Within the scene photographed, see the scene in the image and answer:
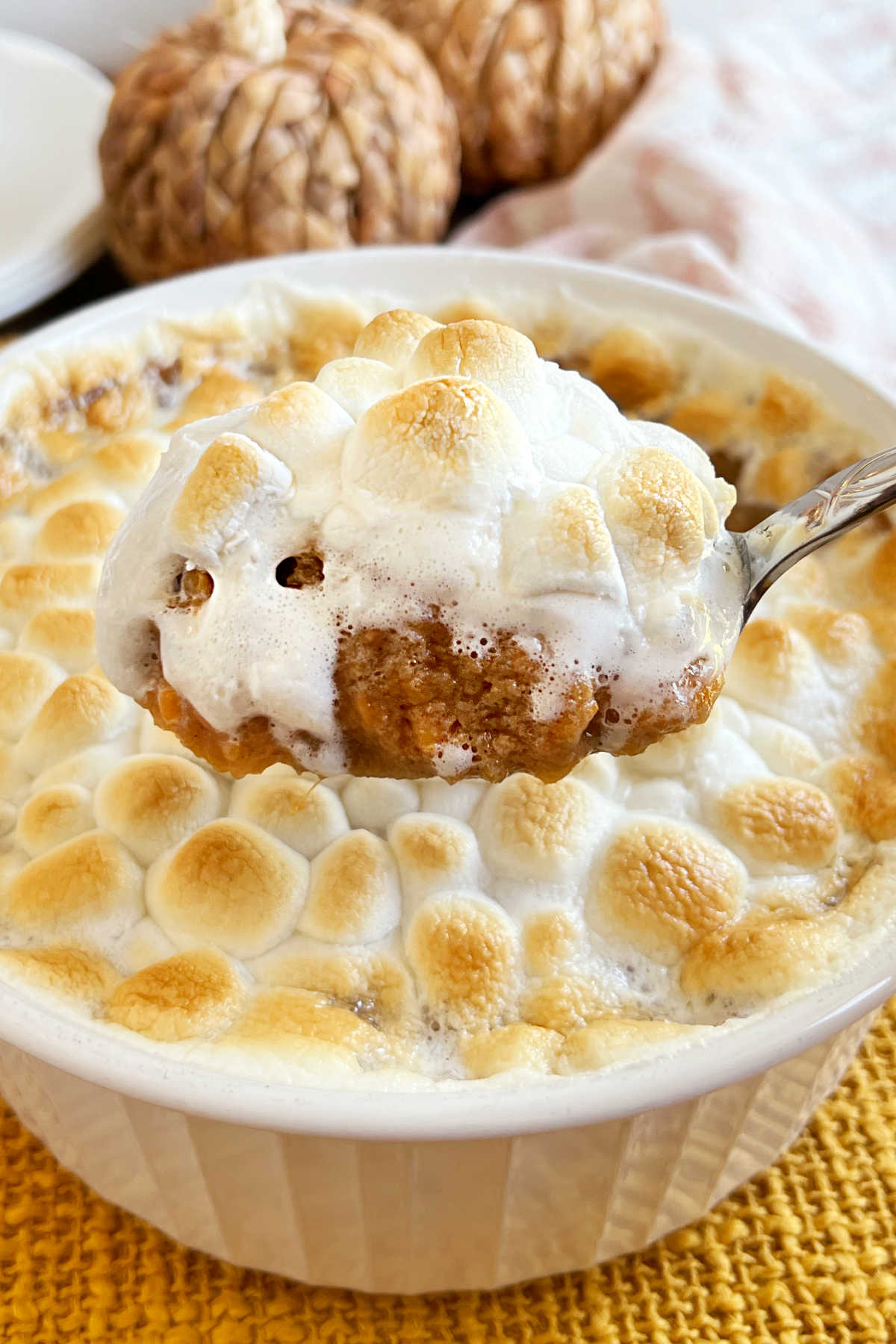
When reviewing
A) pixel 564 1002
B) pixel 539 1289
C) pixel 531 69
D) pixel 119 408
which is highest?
pixel 531 69

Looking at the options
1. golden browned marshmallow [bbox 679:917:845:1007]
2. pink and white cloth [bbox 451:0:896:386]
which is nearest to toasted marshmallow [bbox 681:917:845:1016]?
golden browned marshmallow [bbox 679:917:845:1007]

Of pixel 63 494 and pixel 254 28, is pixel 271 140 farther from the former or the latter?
pixel 63 494

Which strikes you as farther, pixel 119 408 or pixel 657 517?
pixel 119 408

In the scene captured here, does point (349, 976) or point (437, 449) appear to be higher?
point (437, 449)

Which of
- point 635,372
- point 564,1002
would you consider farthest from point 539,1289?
point 635,372

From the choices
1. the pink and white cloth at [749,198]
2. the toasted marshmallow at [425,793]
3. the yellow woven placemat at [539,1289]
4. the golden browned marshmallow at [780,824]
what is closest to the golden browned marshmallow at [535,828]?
the toasted marshmallow at [425,793]

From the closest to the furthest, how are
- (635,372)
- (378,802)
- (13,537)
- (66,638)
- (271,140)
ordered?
(378,802) < (66,638) < (13,537) < (635,372) < (271,140)

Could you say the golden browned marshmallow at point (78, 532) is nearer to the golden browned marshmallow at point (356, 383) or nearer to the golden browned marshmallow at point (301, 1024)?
the golden browned marshmallow at point (356, 383)
